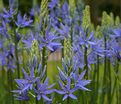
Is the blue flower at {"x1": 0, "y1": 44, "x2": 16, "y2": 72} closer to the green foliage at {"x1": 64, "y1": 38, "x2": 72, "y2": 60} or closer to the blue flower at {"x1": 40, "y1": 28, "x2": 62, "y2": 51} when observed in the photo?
the blue flower at {"x1": 40, "y1": 28, "x2": 62, "y2": 51}

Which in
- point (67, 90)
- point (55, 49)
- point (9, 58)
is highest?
point (55, 49)

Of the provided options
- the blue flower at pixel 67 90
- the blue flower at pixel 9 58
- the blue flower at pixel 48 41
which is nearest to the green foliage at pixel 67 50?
the blue flower at pixel 67 90

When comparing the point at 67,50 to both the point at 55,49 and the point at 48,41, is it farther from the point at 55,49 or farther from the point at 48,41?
the point at 55,49

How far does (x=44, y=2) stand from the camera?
11.1ft

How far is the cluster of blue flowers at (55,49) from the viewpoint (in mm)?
3160

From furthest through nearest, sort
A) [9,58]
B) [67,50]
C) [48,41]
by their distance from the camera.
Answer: [9,58], [48,41], [67,50]

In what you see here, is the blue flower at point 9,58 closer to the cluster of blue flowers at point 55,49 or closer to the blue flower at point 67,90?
the cluster of blue flowers at point 55,49

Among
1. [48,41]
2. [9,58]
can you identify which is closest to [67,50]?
[48,41]

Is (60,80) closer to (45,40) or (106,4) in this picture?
(45,40)

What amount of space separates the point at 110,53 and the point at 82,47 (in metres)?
0.28

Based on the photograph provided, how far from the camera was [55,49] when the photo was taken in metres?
3.88

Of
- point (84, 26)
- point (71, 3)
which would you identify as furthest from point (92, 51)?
point (71, 3)

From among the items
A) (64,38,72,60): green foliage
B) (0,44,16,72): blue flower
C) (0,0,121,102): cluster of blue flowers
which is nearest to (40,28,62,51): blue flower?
(0,0,121,102): cluster of blue flowers

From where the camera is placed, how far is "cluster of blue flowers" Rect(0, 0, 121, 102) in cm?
316
